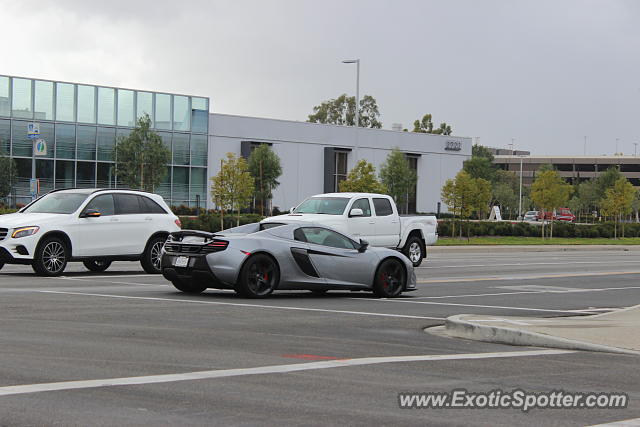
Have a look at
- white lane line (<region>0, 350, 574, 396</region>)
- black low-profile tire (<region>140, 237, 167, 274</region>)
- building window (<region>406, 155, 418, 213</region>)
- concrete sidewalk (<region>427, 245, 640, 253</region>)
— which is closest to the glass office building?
building window (<region>406, 155, 418, 213</region>)

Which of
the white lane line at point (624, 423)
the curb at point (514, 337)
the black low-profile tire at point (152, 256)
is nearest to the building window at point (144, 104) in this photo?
the black low-profile tire at point (152, 256)

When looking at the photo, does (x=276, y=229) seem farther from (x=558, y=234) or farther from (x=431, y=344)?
(x=558, y=234)

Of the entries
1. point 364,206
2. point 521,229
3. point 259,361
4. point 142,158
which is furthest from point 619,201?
point 259,361

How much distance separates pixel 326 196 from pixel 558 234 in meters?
37.6

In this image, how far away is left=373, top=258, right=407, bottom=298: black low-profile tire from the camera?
17250 millimetres

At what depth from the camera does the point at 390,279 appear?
17.5 metres

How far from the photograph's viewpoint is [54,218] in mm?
19562

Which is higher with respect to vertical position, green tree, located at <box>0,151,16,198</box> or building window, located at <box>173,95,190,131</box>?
building window, located at <box>173,95,190,131</box>

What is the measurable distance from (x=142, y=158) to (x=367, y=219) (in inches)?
1167

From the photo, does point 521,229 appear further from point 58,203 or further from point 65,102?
point 58,203

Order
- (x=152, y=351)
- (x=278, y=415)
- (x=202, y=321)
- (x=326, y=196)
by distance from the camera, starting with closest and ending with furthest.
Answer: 1. (x=278, y=415)
2. (x=152, y=351)
3. (x=202, y=321)
4. (x=326, y=196)

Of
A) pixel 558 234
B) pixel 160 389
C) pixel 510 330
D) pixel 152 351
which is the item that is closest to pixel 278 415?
pixel 160 389

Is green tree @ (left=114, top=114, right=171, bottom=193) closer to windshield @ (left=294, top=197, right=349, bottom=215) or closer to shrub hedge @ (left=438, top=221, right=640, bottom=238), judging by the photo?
shrub hedge @ (left=438, top=221, right=640, bottom=238)

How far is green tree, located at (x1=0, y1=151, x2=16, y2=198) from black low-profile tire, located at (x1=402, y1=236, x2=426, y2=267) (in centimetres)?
3130
